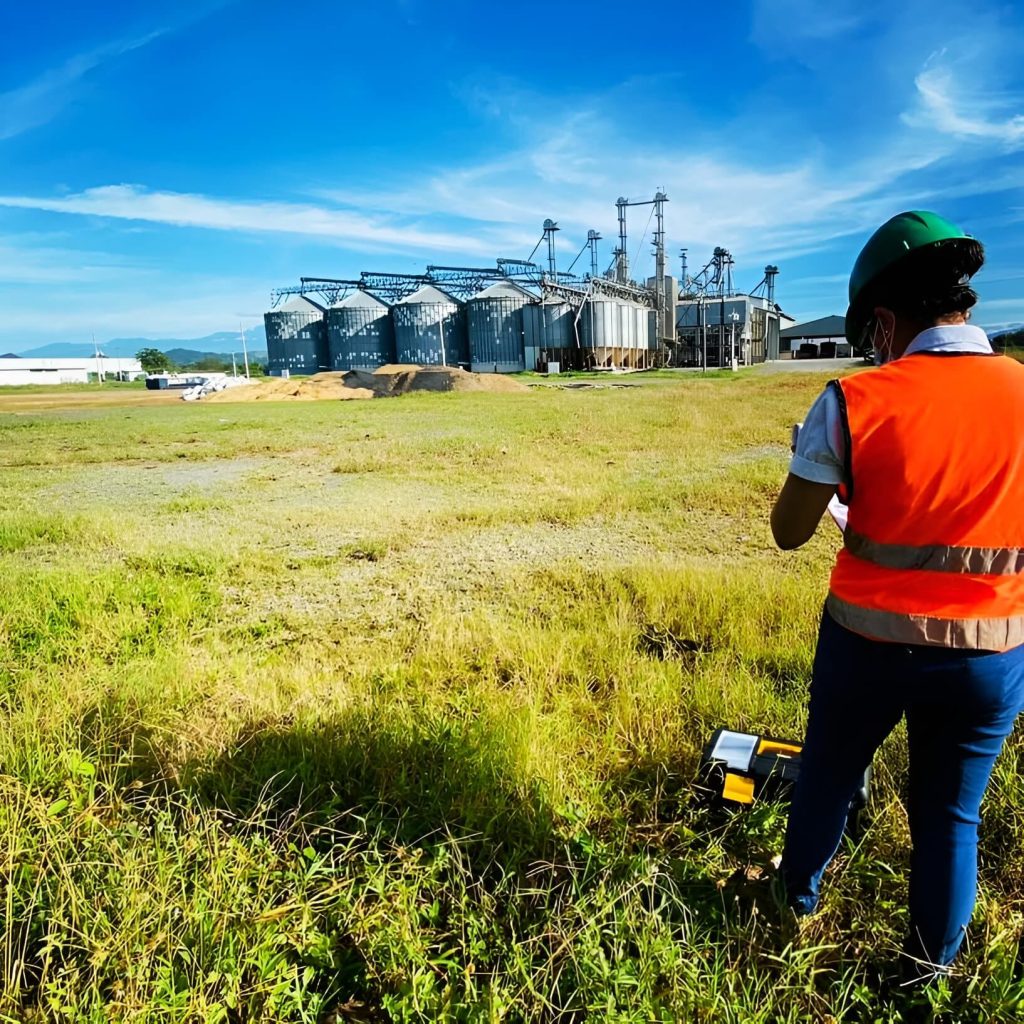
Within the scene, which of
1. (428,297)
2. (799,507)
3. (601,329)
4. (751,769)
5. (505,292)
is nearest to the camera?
(799,507)

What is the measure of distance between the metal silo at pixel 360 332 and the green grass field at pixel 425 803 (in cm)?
5487

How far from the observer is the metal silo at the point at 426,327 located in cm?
5600

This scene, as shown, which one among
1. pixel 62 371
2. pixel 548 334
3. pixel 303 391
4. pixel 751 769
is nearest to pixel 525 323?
pixel 548 334

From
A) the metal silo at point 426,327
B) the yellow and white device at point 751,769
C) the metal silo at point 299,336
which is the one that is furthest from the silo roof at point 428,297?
the yellow and white device at point 751,769

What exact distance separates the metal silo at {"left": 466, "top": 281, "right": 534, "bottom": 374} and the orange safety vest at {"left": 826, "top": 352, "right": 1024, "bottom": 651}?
54.4 meters

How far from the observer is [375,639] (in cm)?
402

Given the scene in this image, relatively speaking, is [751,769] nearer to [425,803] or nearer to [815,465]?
[425,803]

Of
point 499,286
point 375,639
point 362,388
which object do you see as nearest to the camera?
point 375,639

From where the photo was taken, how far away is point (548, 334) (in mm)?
53719

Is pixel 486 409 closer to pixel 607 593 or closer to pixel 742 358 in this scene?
pixel 607 593

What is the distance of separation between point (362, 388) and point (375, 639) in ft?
120

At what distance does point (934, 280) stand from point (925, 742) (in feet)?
3.53

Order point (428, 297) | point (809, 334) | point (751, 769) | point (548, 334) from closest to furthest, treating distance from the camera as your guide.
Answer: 1. point (751, 769)
2. point (548, 334)
3. point (428, 297)
4. point (809, 334)

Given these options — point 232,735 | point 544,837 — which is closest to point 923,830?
point 544,837
